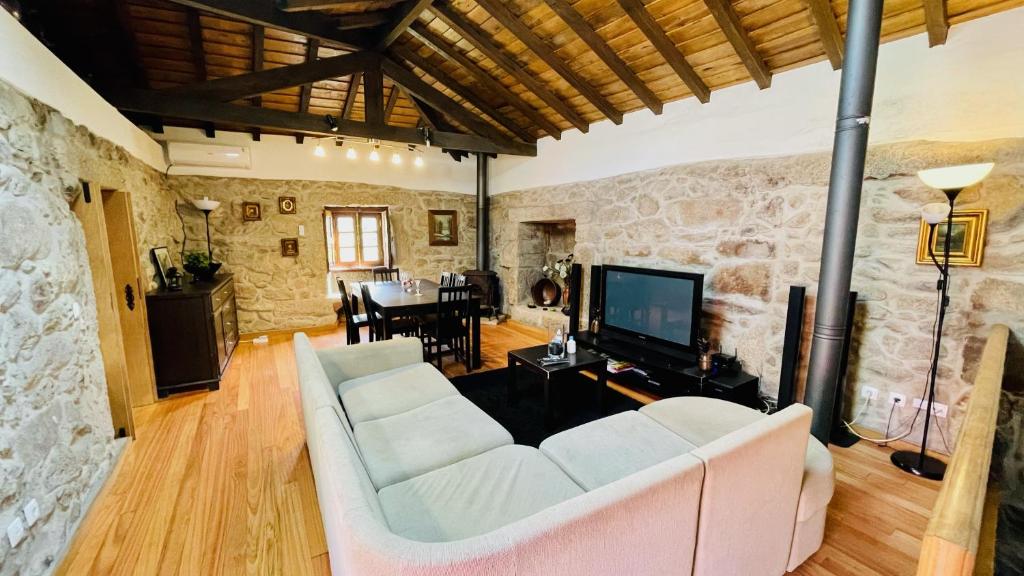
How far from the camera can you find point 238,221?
4.95 meters

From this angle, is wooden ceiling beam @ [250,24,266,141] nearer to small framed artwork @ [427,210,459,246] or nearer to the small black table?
small framed artwork @ [427,210,459,246]

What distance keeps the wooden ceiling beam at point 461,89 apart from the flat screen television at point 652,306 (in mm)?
2386

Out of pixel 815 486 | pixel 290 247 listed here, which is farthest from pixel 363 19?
pixel 815 486

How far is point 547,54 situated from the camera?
3447mm

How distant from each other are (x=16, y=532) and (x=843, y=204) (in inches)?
150

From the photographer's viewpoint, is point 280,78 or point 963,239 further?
point 280,78

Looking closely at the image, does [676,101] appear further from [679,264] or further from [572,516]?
[572,516]

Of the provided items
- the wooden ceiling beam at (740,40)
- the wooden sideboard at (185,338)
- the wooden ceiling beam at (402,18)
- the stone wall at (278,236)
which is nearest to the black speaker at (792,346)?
the wooden ceiling beam at (740,40)

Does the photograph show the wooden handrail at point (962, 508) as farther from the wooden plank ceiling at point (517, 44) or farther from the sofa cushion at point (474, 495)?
the wooden plank ceiling at point (517, 44)

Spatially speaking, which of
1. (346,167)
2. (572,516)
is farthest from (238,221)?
(572,516)

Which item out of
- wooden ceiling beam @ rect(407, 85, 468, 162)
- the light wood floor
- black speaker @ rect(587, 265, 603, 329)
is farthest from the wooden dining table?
wooden ceiling beam @ rect(407, 85, 468, 162)

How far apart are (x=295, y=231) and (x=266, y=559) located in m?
4.44

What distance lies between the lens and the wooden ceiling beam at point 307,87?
384 cm

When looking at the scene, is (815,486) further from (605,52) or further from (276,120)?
(276,120)
